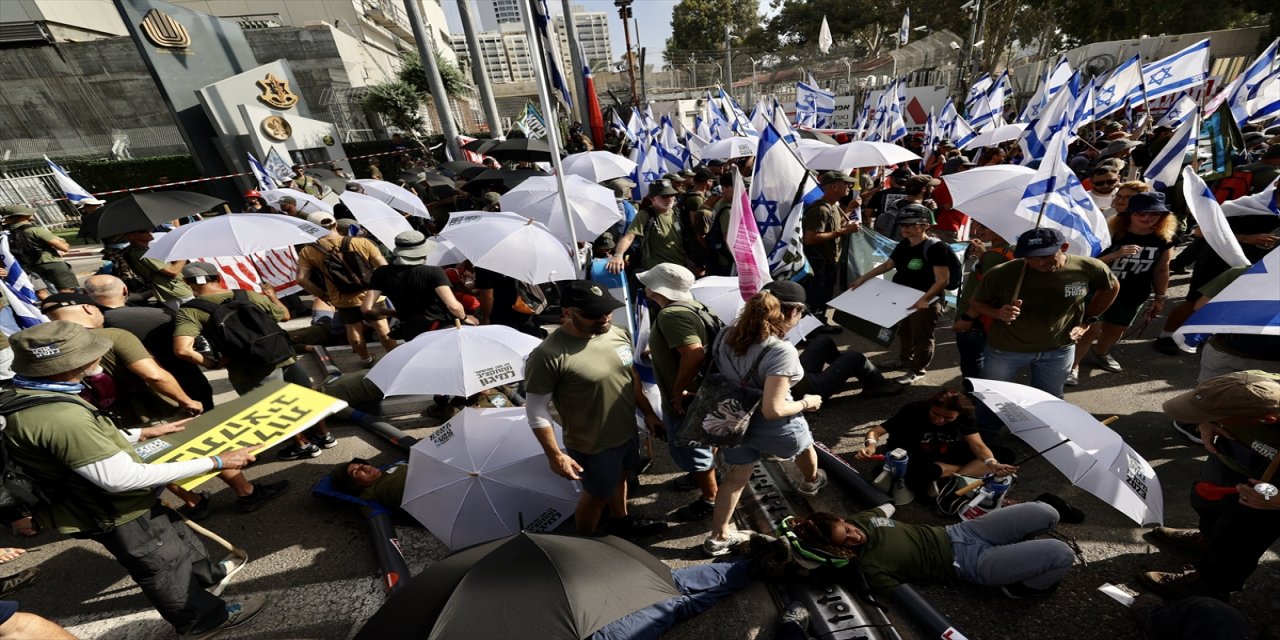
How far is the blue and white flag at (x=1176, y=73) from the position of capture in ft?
32.8

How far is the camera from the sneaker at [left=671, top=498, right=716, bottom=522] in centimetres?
363

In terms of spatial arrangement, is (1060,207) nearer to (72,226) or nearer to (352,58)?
(72,226)

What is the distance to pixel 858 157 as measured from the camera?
7.91 metres

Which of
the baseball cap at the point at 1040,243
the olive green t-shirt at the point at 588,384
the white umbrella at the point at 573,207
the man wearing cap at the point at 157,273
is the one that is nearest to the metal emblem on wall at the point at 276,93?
the man wearing cap at the point at 157,273

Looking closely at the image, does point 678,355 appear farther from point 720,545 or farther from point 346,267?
point 346,267

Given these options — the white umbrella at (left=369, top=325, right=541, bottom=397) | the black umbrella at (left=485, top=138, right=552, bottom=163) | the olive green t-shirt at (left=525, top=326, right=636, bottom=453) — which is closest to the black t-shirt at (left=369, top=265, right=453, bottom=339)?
the white umbrella at (left=369, top=325, right=541, bottom=397)

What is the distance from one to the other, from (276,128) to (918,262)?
19765 millimetres

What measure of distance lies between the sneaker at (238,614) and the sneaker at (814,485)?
362 centimetres

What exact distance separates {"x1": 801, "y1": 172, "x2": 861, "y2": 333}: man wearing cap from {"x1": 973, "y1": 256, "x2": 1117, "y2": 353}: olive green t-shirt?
1931 mm

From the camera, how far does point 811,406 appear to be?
2.87 metres

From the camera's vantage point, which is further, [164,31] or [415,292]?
[164,31]

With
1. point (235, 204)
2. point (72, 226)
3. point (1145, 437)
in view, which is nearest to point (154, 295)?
point (1145, 437)

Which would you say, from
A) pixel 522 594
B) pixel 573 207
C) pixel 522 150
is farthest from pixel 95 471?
pixel 522 150

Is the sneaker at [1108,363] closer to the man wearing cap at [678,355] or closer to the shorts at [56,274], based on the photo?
the man wearing cap at [678,355]
